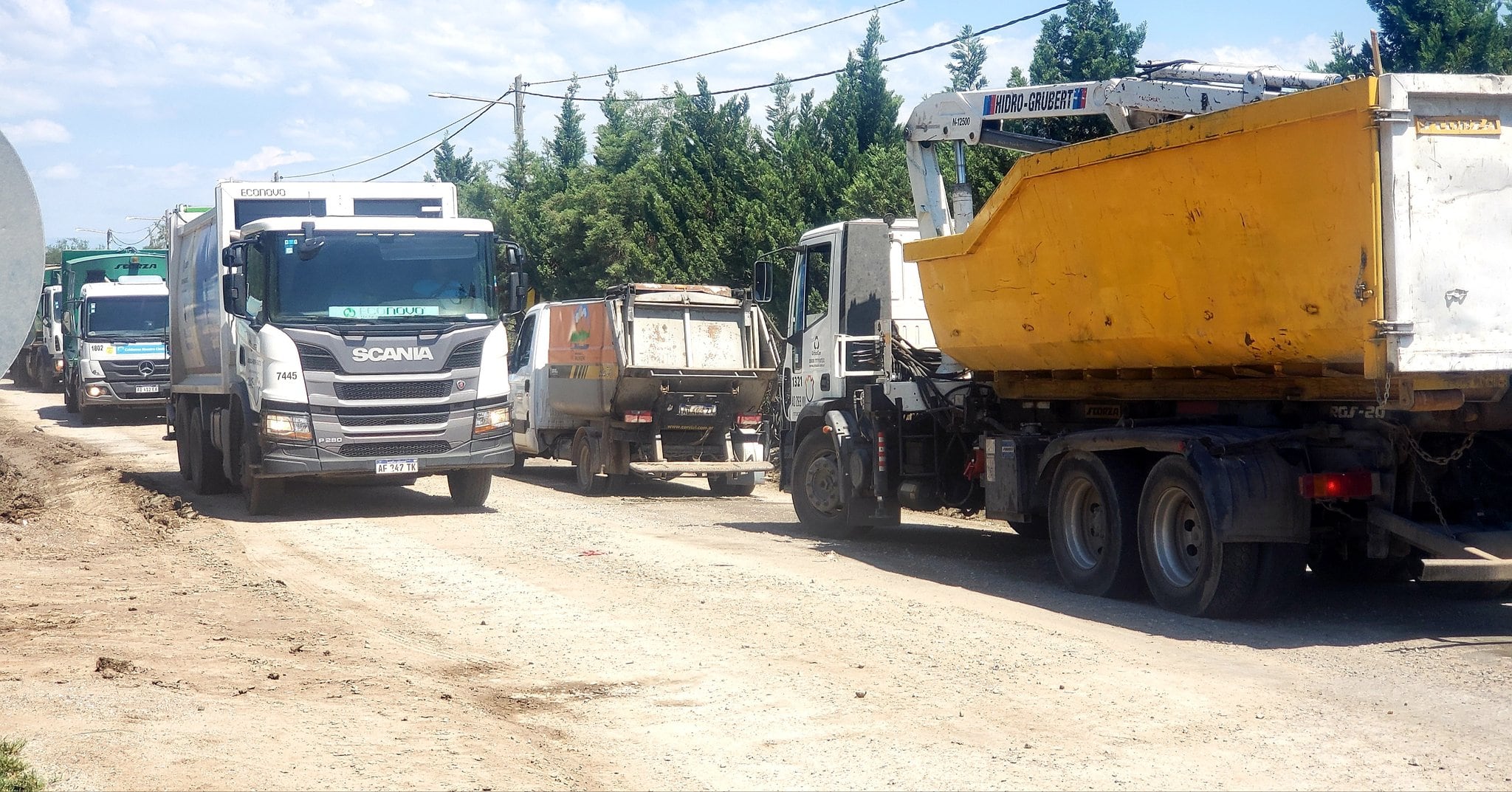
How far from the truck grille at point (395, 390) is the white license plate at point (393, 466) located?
64cm

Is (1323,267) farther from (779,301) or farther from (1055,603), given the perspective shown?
(779,301)

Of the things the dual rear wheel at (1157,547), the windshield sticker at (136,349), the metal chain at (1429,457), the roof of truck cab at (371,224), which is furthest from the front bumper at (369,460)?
the windshield sticker at (136,349)

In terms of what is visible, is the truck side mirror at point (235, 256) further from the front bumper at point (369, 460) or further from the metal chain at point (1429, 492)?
the metal chain at point (1429, 492)

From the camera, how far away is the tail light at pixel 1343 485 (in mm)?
8102

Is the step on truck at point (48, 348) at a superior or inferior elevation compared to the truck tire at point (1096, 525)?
superior

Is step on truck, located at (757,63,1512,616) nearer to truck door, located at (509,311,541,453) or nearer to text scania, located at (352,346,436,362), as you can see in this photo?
text scania, located at (352,346,436,362)

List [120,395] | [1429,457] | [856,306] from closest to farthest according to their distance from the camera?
[1429,457] < [856,306] < [120,395]

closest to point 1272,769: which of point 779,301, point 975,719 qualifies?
point 975,719

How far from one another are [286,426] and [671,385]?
4.95 m

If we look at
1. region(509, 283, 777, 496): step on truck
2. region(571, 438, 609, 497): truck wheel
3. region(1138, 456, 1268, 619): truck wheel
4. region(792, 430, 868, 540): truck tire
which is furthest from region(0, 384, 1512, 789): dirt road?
region(571, 438, 609, 497): truck wheel

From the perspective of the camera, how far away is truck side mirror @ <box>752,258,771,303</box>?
13813 mm

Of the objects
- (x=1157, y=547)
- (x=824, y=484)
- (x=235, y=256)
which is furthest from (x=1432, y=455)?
(x=235, y=256)

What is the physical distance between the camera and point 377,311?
1390cm

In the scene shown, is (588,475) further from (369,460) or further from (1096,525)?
(1096,525)
